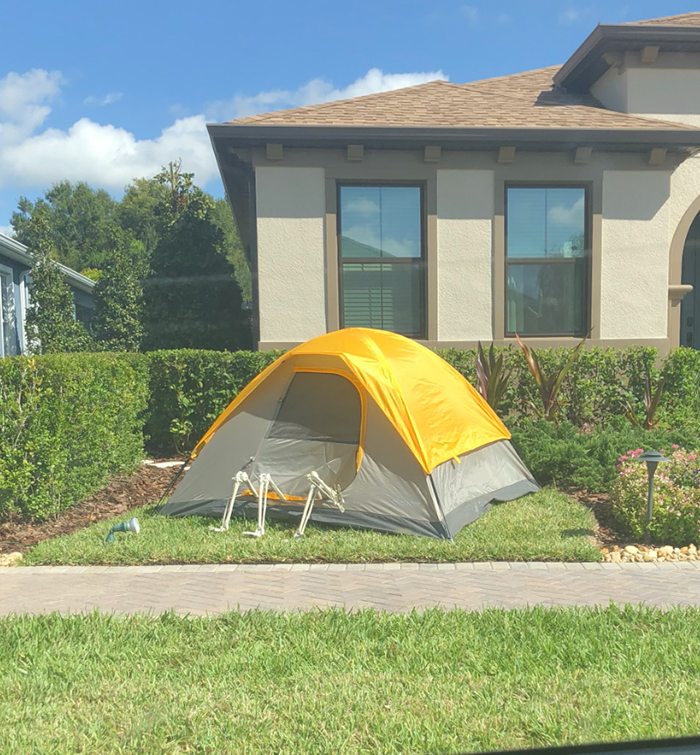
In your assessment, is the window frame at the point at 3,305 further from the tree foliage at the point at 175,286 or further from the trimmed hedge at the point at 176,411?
the trimmed hedge at the point at 176,411

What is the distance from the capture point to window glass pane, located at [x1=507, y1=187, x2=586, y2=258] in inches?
415

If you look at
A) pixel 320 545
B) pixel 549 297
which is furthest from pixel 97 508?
pixel 549 297

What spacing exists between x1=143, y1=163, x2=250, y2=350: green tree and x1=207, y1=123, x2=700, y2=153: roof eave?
12.2 feet

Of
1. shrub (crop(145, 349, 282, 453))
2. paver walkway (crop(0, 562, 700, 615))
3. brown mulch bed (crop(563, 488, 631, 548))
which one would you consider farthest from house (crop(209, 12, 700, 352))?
paver walkway (crop(0, 562, 700, 615))

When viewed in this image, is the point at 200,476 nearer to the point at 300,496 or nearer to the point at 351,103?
the point at 300,496

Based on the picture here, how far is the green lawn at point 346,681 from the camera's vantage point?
3.04 metres

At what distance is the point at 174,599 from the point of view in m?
4.79

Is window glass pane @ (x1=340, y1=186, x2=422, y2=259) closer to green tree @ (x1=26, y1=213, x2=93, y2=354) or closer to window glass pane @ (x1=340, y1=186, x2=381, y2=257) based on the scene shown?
window glass pane @ (x1=340, y1=186, x2=381, y2=257)

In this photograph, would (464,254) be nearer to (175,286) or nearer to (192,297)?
(192,297)

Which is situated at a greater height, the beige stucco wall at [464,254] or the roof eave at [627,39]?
the roof eave at [627,39]

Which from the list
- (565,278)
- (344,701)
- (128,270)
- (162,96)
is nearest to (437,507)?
(344,701)

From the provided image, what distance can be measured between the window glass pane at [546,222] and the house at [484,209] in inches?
0.8

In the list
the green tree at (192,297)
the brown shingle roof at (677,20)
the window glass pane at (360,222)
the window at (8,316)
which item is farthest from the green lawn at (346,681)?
the window at (8,316)

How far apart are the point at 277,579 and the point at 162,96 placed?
464 centimetres
